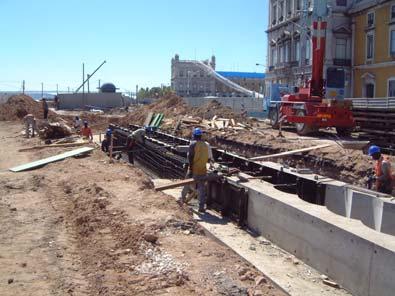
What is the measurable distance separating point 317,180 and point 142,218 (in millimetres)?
3133

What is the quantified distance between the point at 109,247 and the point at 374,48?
3545 centimetres

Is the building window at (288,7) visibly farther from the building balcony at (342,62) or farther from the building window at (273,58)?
the building balcony at (342,62)

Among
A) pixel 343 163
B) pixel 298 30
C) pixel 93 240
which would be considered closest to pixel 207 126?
pixel 343 163

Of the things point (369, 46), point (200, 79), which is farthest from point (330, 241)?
point (200, 79)

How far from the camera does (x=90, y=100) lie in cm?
5288

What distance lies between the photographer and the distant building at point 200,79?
11238 centimetres

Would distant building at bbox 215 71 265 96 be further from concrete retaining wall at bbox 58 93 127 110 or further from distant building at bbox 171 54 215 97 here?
concrete retaining wall at bbox 58 93 127 110

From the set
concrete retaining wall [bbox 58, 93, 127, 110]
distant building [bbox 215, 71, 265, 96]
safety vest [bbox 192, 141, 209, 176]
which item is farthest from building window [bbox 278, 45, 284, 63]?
distant building [bbox 215, 71, 265, 96]

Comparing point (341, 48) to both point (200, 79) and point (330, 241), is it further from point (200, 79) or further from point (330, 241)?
point (200, 79)

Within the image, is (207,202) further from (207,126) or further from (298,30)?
(298,30)

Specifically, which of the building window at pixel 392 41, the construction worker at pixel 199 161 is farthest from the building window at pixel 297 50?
the construction worker at pixel 199 161

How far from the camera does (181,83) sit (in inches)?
4646

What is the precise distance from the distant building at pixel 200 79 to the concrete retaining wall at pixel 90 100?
56.8 m

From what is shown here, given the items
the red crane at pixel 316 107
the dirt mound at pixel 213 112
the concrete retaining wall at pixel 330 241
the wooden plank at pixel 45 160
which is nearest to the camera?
the concrete retaining wall at pixel 330 241
